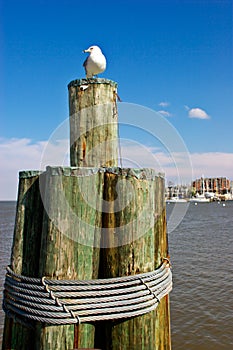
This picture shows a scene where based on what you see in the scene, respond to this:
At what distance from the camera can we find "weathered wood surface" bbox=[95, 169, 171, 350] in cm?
269

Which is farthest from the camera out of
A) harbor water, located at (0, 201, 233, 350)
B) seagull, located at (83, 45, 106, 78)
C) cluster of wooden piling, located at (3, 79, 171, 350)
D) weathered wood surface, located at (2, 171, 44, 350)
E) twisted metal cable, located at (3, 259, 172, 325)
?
harbor water, located at (0, 201, 233, 350)

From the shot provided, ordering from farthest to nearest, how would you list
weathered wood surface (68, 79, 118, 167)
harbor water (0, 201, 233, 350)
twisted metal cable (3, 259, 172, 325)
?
1. harbor water (0, 201, 233, 350)
2. weathered wood surface (68, 79, 118, 167)
3. twisted metal cable (3, 259, 172, 325)

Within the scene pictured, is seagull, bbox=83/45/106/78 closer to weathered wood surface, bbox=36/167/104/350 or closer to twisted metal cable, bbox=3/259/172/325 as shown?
weathered wood surface, bbox=36/167/104/350

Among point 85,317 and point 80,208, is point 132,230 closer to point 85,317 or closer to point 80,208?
point 80,208

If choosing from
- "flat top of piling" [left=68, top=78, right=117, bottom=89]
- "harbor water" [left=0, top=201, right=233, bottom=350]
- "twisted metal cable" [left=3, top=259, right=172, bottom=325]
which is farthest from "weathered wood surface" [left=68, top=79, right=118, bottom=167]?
"harbor water" [left=0, top=201, right=233, bottom=350]

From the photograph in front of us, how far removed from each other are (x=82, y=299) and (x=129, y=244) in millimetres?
563

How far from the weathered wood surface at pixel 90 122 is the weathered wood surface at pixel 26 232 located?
1.71ft

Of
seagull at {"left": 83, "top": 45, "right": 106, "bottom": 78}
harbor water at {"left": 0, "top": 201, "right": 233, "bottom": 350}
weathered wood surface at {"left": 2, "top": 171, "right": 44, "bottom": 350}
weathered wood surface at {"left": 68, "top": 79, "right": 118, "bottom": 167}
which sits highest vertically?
seagull at {"left": 83, "top": 45, "right": 106, "bottom": 78}

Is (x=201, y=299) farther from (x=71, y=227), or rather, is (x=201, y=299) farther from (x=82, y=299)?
(x=71, y=227)

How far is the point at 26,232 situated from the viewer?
294 centimetres

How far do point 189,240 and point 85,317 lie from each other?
2100cm

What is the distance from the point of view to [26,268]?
2.86 m

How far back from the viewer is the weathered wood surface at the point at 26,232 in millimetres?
2832

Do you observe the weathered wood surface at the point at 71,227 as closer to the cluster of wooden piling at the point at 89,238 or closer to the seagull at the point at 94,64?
the cluster of wooden piling at the point at 89,238
